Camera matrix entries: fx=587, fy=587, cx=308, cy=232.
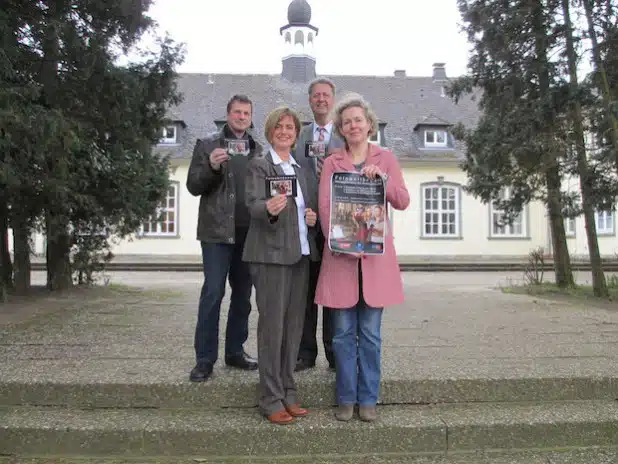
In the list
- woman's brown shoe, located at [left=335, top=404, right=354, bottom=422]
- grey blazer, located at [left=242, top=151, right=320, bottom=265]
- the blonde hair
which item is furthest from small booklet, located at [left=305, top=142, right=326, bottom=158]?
woman's brown shoe, located at [left=335, top=404, right=354, bottom=422]

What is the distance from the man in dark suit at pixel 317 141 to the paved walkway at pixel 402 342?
294 mm

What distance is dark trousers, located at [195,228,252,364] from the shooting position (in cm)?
383

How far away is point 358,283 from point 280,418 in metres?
0.92

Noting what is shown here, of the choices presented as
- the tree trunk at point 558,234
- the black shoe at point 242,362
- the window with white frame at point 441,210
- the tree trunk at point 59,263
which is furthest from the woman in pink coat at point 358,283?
the window with white frame at point 441,210

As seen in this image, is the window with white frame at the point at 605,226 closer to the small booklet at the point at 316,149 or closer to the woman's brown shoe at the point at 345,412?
the small booklet at the point at 316,149

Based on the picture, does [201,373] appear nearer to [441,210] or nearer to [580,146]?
[580,146]

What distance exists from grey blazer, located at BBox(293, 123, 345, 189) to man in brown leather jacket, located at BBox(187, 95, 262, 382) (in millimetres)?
313

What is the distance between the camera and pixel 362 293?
11.3 feet

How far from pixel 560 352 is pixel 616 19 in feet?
24.6

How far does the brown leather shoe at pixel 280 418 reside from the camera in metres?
3.48

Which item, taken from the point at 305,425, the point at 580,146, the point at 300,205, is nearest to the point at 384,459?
the point at 305,425

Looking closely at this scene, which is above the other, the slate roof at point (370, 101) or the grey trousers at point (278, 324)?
Answer: the slate roof at point (370, 101)

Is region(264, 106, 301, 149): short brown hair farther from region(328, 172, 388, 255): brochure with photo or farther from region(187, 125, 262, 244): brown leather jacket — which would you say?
region(328, 172, 388, 255): brochure with photo

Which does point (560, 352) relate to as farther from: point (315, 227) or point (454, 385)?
point (315, 227)
